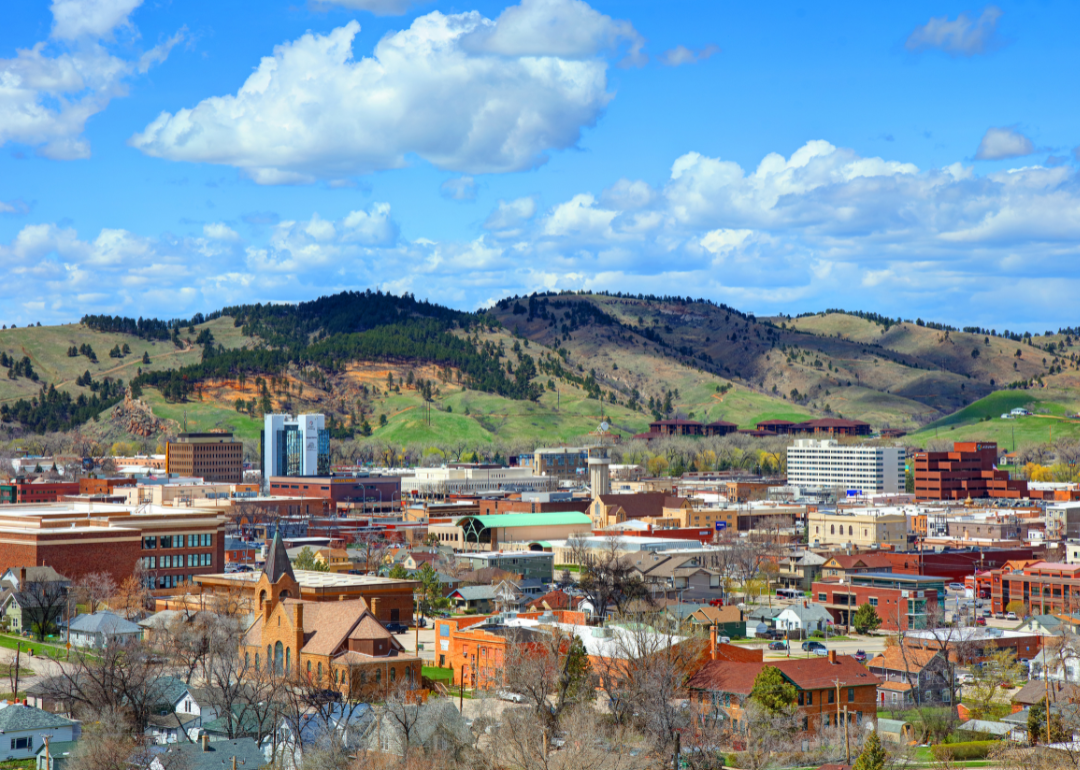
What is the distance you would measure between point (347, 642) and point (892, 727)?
25.4m

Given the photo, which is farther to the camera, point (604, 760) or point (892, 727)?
point (892, 727)

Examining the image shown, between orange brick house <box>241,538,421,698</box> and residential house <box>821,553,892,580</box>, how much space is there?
170 ft

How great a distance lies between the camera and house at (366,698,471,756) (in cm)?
5378

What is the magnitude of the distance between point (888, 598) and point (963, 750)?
42.3m

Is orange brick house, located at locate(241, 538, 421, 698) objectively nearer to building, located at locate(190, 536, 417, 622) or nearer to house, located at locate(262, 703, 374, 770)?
house, located at locate(262, 703, 374, 770)

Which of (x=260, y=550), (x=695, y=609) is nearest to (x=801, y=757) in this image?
(x=695, y=609)

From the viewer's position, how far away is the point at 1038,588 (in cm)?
10756

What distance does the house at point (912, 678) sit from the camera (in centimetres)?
7138

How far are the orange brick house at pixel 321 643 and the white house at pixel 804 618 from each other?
32.6 m

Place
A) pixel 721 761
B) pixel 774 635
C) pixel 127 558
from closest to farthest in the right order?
1. pixel 721 761
2. pixel 774 635
3. pixel 127 558

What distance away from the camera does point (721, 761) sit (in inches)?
2213

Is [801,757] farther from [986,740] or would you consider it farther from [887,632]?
[887,632]

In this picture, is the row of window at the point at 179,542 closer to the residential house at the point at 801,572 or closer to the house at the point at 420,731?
the residential house at the point at 801,572

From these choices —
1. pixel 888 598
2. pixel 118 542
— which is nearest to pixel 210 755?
pixel 118 542
